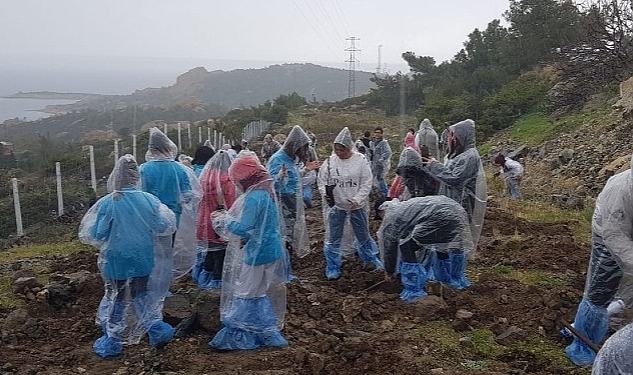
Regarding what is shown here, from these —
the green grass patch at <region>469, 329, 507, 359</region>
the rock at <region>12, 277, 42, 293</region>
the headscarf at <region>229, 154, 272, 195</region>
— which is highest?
the headscarf at <region>229, 154, 272, 195</region>

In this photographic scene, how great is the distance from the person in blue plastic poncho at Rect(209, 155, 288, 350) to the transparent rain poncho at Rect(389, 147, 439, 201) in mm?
1929

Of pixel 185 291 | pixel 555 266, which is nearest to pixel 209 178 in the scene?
pixel 185 291

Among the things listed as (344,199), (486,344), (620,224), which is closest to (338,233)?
(344,199)

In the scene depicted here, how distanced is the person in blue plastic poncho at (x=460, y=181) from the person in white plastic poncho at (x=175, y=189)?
7.44 ft

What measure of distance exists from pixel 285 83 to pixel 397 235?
8203 cm

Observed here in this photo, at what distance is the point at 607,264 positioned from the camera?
396cm

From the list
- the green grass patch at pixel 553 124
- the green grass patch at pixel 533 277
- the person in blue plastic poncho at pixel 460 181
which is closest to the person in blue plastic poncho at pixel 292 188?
the person in blue plastic poncho at pixel 460 181

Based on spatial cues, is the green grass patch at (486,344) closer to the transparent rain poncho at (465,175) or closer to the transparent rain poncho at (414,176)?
the transparent rain poncho at (465,175)

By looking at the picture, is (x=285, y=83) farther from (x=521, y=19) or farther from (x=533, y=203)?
(x=533, y=203)

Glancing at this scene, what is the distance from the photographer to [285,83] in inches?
3391

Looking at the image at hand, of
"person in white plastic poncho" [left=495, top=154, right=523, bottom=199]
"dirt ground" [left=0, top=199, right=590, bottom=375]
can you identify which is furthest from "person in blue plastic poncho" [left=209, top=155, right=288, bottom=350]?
"person in white plastic poncho" [left=495, top=154, right=523, bottom=199]

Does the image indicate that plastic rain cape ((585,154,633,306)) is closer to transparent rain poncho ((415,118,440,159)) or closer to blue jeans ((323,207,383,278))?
blue jeans ((323,207,383,278))

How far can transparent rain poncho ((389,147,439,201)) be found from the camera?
6.11 metres

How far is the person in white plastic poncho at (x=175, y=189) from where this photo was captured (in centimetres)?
574
